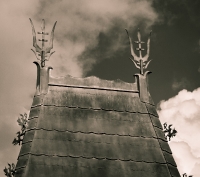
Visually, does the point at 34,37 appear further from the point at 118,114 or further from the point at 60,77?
the point at 118,114

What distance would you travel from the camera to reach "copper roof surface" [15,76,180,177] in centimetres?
1794

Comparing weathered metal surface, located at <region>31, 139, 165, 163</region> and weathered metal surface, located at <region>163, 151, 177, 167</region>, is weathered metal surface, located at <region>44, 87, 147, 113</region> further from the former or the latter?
weathered metal surface, located at <region>163, 151, 177, 167</region>

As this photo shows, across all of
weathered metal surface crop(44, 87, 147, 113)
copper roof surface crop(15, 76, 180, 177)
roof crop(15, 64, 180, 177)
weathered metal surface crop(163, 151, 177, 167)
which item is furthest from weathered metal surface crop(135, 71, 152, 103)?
weathered metal surface crop(163, 151, 177, 167)

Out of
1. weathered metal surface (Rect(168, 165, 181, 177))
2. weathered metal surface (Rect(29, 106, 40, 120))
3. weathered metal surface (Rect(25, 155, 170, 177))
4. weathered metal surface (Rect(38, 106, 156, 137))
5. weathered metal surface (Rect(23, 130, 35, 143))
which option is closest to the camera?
weathered metal surface (Rect(25, 155, 170, 177))

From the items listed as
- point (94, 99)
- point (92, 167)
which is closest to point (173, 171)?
point (92, 167)

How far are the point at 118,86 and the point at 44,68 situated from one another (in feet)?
11.8

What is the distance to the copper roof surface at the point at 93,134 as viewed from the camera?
17.9 m

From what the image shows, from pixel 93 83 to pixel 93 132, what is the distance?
2.81 metres

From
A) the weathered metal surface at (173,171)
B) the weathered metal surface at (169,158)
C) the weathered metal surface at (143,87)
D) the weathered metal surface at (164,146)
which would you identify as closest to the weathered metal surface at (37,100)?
the weathered metal surface at (143,87)

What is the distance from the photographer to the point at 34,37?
2111cm

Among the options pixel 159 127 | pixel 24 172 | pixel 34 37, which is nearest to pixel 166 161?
pixel 159 127

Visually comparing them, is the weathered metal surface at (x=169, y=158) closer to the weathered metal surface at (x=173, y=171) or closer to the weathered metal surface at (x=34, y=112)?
the weathered metal surface at (x=173, y=171)

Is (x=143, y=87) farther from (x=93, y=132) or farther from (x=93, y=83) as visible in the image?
(x=93, y=132)

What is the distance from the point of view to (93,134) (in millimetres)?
19141
